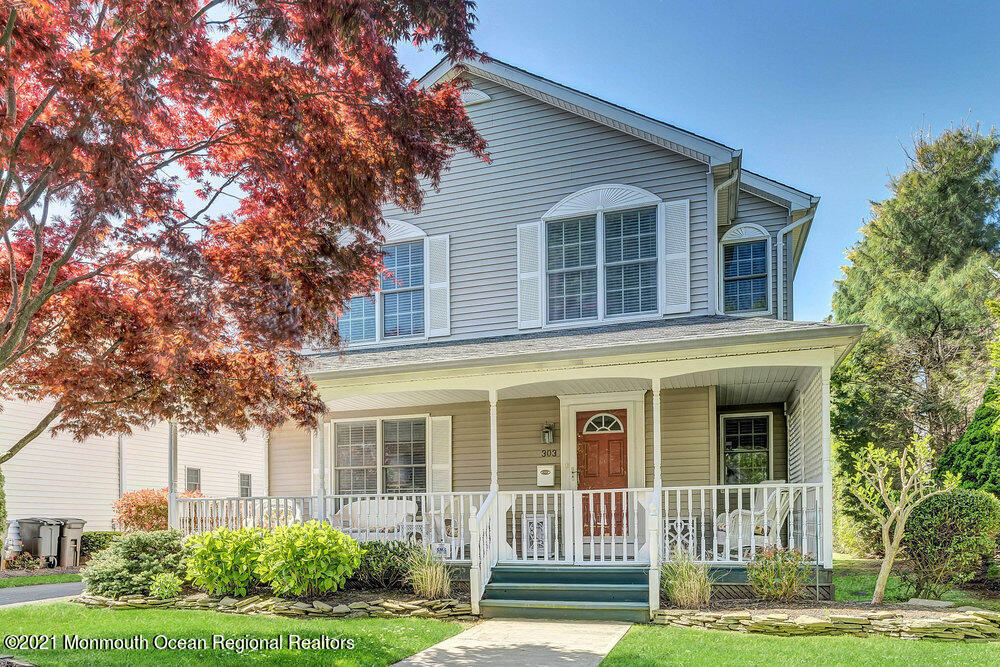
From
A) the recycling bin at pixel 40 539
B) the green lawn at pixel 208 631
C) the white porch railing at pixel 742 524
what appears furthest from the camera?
the recycling bin at pixel 40 539

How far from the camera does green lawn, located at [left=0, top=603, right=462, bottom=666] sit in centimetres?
685

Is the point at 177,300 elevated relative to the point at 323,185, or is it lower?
lower

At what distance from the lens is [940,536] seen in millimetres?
8844

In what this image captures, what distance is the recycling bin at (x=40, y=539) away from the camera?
15609 mm

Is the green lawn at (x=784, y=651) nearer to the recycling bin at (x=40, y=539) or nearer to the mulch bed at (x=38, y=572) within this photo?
the mulch bed at (x=38, y=572)

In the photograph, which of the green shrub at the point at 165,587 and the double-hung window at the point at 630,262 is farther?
the double-hung window at the point at 630,262

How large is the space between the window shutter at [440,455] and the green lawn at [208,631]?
391cm

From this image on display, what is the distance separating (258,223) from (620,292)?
20.9ft

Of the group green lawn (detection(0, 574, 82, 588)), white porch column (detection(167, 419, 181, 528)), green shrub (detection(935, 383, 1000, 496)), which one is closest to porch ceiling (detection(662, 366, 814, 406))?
green shrub (detection(935, 383, 1000, 496))

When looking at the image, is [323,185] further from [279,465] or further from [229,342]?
[279,465]

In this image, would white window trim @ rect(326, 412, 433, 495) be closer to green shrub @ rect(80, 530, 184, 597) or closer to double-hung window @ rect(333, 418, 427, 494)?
double-hung window @ rect(333, 418, 427, 494)

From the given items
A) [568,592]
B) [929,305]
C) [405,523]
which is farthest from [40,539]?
[929,305]

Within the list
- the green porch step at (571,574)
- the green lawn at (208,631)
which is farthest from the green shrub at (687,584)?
the green lawn at (208,631)

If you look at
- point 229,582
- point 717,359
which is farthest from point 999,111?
point 229,582
